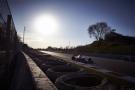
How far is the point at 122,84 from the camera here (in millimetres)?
8445

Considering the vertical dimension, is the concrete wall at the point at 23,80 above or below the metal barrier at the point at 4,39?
below

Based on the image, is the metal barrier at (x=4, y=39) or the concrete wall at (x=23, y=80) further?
the metal barrier at (x=4, y=39)

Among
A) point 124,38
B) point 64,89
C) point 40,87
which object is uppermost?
point 124,38

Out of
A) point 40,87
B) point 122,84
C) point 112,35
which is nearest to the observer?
point 40,87

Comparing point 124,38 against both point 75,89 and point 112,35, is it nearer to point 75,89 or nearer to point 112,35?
point 112,35

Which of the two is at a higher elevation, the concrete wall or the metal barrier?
the metal barrier

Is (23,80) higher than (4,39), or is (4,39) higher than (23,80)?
(4,39)

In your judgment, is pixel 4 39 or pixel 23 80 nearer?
pixel 4 39

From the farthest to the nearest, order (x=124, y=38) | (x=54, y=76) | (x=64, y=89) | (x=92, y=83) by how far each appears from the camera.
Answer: (x=124, y=38), (x=54, y=76), (x=92, y=83), (x=64, y=89)

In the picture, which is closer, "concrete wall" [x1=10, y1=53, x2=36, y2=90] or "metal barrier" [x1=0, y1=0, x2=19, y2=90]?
"concrete wall" [x1=10, y1=53, x2=36, y2=90]

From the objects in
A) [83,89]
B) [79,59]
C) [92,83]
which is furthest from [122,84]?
[79,59]

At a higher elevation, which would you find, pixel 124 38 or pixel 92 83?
pixel 124 38

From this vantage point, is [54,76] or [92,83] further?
[54,76]

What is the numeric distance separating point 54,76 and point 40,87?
7.02 m
